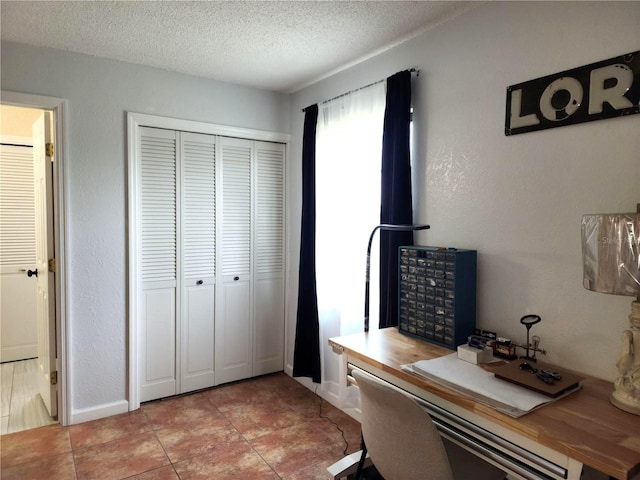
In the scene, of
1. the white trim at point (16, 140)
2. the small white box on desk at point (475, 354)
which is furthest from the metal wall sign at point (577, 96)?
the white trim at point (16, 140)

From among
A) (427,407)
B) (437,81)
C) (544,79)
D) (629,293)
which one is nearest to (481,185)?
(544,79)

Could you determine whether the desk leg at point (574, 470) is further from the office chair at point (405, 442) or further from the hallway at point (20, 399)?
the hallway at point (20, 399)

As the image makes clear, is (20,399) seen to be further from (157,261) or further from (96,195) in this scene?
(96,195)

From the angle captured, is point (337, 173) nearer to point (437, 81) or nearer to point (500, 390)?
point (437, 81)

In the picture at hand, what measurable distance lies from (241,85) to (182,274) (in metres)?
1.63

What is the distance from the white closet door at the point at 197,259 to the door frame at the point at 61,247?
2.57ft

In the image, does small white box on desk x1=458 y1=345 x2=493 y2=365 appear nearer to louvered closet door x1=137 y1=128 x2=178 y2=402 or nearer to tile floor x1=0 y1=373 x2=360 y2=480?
tile floor x1=0 y1=373 x2=360 y2=480

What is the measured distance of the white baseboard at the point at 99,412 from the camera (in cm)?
285

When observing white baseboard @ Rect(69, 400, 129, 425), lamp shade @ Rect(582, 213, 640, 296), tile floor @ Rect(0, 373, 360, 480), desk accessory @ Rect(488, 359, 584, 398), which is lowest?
tile floor @ Rect(0, 373, 360, 480)

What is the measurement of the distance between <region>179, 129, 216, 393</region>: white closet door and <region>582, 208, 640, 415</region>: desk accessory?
2.68 metres

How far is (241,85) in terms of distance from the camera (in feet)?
11.3

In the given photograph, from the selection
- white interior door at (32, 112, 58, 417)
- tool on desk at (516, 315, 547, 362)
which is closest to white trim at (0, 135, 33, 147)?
white interior door at (32, 112, 58, 417)

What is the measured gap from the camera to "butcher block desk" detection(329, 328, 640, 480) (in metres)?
1.11

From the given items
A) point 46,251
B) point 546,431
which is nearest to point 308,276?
point 46,251
